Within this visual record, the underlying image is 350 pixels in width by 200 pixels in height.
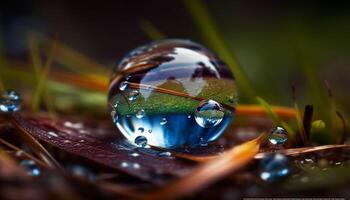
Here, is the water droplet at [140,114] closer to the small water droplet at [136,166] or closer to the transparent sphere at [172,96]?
the transparent sphere at [172,96]

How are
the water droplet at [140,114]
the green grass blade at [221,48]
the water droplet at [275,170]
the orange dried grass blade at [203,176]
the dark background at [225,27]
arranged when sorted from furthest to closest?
the dark background at [225,27], the green grass blade at [221,48], the water droplet at [140,114], the water droplet at [275,170], the orange dried grass blade at [203,176]

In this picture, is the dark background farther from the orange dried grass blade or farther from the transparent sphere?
the orange dried grass blade

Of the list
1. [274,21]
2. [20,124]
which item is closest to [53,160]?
[20,124]

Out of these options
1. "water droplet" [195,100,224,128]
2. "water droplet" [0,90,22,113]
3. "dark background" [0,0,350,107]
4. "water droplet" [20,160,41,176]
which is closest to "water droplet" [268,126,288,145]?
"water droplet" [195,100,224,128]

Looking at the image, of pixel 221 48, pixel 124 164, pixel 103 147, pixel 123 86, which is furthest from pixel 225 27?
pixel 124 164

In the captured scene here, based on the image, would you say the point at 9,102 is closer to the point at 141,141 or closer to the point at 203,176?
the point at 141,141

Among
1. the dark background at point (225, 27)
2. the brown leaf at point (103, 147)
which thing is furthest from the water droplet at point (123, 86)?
the dark background at point (225, 27)
